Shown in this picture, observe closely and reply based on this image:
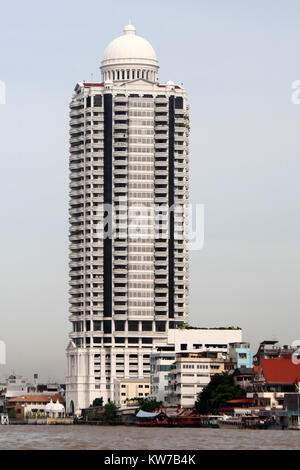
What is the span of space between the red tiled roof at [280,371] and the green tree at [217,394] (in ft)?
23.6

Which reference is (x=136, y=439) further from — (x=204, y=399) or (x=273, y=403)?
(x=204, y=399)

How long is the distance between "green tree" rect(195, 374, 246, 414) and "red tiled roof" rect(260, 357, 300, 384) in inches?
283

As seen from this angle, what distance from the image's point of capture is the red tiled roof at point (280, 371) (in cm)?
18025

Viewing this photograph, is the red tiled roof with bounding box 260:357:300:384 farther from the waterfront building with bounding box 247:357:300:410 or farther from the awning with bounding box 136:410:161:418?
the awning with bounding box 136:410:161:418

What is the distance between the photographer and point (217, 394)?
189 metres

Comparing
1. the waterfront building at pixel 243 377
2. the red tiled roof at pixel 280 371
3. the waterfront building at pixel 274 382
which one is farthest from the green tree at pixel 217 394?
the red tiled roof at pixel 280 371

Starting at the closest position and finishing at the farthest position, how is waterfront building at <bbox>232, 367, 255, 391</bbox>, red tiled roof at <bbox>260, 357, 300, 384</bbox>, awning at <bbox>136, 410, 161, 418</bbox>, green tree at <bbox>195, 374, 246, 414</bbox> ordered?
red tiled roof at <bbox>260, 357, 300, 384</bbox>, awning at <bbox>136, 410, 161, 418</bbox>, green tree at <bbox>195, 374, 246, 414</bbox>, waterfront building at <bbox>232, 367, 255, 391</bbox>

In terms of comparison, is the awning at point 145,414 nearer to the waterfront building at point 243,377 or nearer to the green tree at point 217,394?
the green tree at point 217,394

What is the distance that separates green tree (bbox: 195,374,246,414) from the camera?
186500mm

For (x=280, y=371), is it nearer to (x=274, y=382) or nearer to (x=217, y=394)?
(x=274, y=382)

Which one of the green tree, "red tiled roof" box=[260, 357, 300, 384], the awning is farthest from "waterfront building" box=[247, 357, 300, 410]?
the awning
